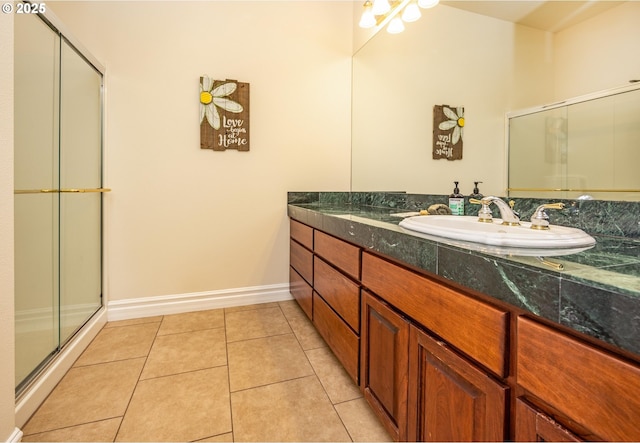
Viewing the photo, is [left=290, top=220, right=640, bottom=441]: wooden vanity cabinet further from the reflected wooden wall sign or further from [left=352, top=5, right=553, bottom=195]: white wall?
the reflected wooden wall sign

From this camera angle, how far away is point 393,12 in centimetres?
205

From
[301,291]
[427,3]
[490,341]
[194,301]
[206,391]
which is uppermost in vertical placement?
[427,3]

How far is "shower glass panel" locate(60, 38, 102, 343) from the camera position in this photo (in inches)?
63.9

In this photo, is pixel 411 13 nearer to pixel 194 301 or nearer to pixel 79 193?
pixel 79 193

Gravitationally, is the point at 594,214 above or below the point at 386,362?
above

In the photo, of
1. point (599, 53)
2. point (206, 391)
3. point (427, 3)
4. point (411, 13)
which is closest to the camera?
point (599, 53)

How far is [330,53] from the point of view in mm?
2506

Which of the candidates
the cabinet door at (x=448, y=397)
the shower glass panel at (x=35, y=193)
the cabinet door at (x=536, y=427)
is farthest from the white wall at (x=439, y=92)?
the shower glass panel at (x=35, y=193)

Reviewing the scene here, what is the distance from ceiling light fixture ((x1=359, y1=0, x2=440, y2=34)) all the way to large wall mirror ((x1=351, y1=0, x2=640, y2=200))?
5 centimetres

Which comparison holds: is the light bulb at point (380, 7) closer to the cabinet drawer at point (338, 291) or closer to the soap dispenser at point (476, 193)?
the soap dispenser at point (476, 193)

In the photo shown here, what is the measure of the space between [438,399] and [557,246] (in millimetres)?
471

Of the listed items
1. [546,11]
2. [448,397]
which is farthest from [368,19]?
[448,397]

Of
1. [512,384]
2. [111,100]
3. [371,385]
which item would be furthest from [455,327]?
[111,100]

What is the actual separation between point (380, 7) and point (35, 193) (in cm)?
235
